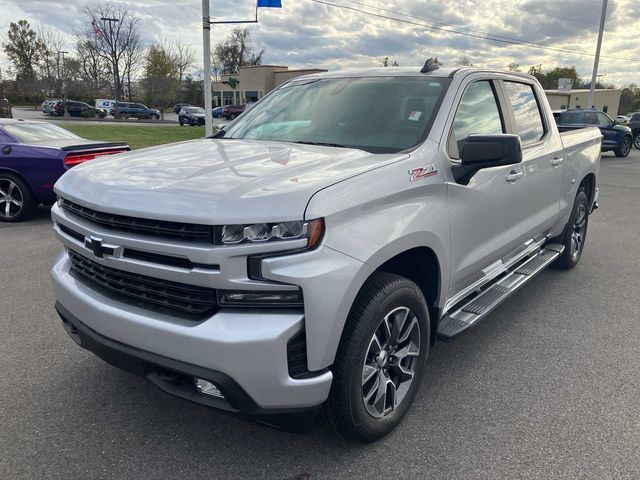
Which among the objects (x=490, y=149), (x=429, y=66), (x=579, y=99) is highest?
(x=579, y=99)

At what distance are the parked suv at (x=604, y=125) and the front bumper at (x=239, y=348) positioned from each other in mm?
18666

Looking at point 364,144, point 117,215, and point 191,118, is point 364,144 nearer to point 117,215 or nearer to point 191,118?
point 117,215

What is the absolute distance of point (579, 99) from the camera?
54.0 meters

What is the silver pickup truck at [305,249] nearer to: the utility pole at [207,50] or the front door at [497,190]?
the front door at [497,190]

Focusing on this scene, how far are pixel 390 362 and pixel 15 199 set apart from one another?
7227mm

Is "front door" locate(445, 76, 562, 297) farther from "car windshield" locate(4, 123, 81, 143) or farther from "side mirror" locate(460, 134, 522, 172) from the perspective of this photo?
"car windshield" locate(4, 123, 81, 143)

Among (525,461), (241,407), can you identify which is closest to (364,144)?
(241,407)

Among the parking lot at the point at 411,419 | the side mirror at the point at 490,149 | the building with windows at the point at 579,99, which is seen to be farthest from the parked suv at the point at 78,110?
the side mirror at the point at 490,149

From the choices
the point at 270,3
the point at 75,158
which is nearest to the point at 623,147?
the point at 270,3

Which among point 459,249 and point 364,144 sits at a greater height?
point 364,144

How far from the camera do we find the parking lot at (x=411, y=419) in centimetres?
257

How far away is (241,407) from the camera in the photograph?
2.18 meters

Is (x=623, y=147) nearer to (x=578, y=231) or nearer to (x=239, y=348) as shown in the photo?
(x=578, y=231)

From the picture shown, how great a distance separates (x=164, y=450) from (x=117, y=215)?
1.23 metres
